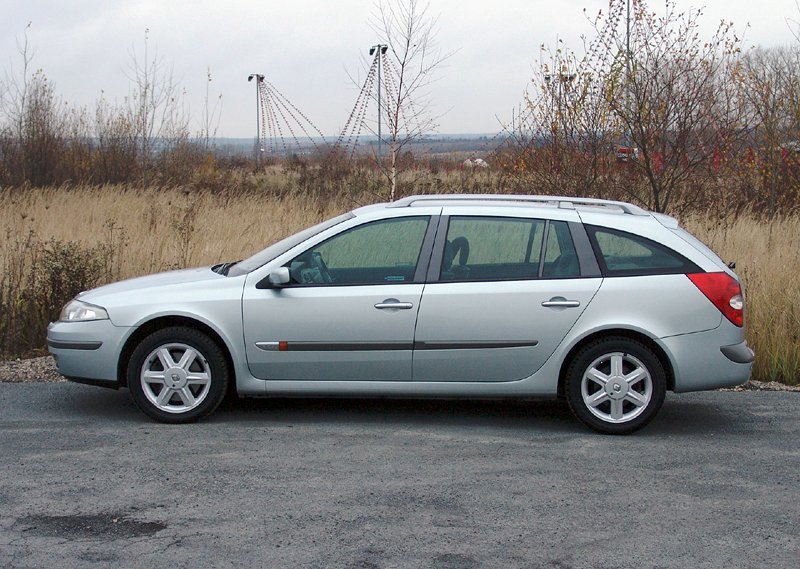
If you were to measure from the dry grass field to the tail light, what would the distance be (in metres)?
2.60

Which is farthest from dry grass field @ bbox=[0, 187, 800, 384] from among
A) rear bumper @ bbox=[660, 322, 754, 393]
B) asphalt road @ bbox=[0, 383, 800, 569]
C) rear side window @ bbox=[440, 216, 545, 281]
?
rear side window @ bbox=[440, 216, 545, 281]

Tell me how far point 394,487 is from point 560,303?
1.87m

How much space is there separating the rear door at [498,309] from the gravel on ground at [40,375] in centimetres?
260

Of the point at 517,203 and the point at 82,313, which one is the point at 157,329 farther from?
the point at 517,203

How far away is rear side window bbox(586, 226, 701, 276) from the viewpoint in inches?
277

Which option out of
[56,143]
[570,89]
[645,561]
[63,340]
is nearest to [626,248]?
[645,561]

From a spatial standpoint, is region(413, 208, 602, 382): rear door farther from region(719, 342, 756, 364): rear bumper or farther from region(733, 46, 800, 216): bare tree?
region(733, 46, 800, 216): bare tree

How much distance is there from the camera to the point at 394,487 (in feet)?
18.8

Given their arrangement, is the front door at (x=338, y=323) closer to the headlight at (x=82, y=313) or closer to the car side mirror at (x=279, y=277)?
the car side mirror at (x=279, y=277)

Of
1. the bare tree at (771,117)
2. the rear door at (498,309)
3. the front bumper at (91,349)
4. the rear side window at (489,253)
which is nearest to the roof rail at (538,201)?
the rear side window at (489,253)

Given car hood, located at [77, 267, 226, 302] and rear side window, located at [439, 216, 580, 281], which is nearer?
rear side window, located at [439, 216, 580, 281]

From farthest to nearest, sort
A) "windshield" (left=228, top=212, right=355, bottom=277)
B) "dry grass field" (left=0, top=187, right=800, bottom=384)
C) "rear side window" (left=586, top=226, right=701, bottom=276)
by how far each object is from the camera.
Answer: "dry grass field" (left=0, top=187, right=800, bottom=384) < "windshield" (left=228, top=212, right=355, bottom=277) < "rear side window" (left=586, top=226, right=701, bottom=276)

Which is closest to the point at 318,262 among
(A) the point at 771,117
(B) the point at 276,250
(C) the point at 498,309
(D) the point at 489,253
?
(B) the point at 276,250

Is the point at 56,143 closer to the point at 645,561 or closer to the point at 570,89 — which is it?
the point at 570,89
